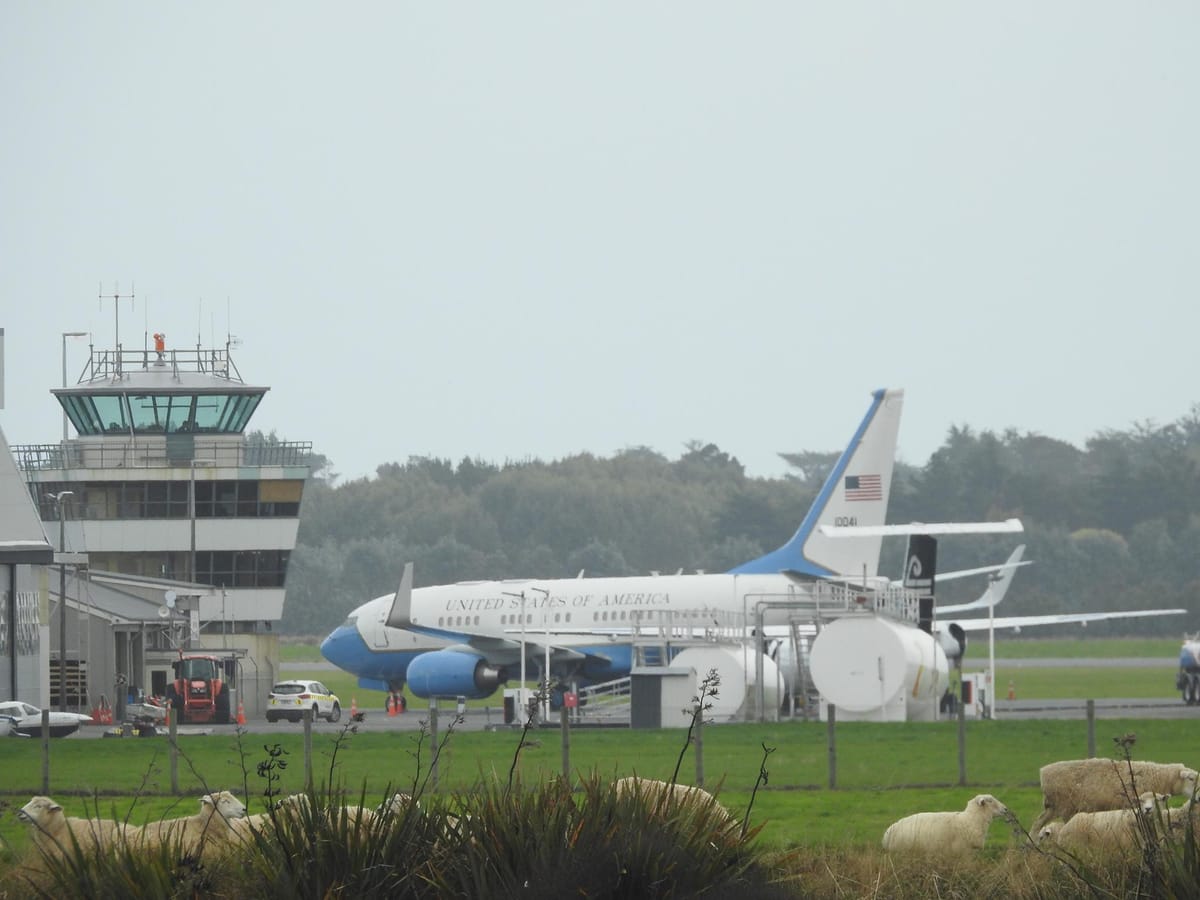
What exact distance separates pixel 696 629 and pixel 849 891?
37.2m

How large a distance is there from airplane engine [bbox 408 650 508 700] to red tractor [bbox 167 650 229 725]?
20.3 feet

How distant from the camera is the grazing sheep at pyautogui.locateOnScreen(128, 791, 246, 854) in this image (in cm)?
1120

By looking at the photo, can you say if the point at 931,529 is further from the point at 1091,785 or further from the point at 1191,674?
the point at 1091,785

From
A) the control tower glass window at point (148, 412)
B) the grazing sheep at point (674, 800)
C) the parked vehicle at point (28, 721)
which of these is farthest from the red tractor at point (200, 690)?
the grazing sheep at point (674, 800)

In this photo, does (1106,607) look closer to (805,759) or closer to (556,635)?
(556,635)

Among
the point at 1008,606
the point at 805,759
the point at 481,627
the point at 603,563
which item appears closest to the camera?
the point at 805,759

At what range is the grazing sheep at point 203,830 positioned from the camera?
1120cm

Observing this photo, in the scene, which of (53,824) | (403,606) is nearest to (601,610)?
(403,606)

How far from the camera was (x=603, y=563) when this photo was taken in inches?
5167

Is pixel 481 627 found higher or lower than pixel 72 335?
lower

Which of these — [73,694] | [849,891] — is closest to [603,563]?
[73,694]

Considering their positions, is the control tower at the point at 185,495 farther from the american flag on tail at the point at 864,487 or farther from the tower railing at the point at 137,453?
the american flag on tail at the point at 864,487

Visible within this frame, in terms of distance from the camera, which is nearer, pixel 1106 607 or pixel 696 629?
pixel 696 629

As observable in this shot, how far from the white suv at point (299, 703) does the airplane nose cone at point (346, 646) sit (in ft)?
4.57
